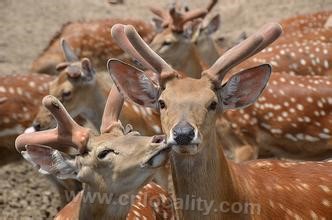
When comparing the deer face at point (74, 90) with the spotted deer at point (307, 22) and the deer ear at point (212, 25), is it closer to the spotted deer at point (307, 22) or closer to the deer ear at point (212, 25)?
the deer ear at point (212, 25)

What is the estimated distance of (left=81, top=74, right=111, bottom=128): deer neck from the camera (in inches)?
211

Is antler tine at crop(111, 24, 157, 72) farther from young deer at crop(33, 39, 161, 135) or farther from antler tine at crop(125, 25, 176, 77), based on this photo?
young deer at crop(33, 39, 161, 135)

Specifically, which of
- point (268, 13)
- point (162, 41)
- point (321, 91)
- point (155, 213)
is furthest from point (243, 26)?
point (155, 213)

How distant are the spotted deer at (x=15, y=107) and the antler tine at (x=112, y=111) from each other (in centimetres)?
208

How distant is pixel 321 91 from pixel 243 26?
19.9ft

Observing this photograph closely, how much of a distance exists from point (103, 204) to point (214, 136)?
2.14ft

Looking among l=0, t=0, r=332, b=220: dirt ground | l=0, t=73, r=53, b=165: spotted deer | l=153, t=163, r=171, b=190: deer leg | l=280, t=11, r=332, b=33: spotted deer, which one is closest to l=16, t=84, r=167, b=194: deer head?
l=153, t=163, r=171, b=190: deer leg

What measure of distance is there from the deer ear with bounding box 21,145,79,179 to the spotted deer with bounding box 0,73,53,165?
92.4 inches

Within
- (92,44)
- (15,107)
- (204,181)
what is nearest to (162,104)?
(204,181)

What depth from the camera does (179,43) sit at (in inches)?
276

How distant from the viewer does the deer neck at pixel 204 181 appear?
10.6ft

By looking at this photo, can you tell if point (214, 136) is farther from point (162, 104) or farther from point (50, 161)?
point (50, 161)

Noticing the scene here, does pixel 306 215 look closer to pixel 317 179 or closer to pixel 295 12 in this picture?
pixel 317 179

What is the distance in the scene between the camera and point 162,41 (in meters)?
7.07
